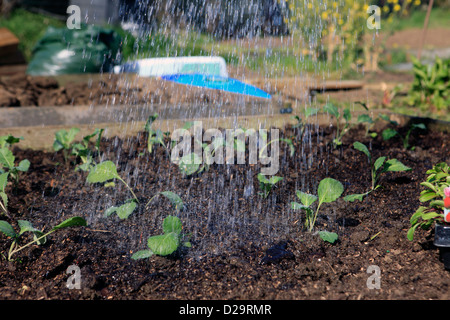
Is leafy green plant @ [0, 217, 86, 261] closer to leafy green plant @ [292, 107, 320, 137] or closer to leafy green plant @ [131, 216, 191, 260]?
leafy green plant @ [131, 216, 191, 260]

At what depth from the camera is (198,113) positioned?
3.28 meters

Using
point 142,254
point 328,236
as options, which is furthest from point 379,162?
point 142,254

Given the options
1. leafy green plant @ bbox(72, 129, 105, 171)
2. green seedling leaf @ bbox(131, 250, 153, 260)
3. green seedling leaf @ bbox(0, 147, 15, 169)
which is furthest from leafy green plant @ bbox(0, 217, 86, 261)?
leafy green plant @ bbox(72, 129, 105, 171)

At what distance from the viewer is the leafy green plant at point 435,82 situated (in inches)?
155

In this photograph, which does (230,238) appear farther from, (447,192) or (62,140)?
(62,140)

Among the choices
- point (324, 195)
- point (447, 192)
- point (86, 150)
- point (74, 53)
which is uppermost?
point (447, 192)

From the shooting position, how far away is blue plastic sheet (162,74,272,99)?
154 inches

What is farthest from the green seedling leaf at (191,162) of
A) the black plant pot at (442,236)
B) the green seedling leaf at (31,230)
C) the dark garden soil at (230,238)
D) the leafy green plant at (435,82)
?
the leafy green plant at (435,82)

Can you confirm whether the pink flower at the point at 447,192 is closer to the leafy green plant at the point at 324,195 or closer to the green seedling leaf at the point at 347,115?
the leafy green plant at the point at 324,195

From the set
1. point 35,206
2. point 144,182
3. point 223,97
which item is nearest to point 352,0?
point 223,97

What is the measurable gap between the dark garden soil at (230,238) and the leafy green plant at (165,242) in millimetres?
60

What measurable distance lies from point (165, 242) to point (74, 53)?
3.79m

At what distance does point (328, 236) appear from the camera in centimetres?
178
